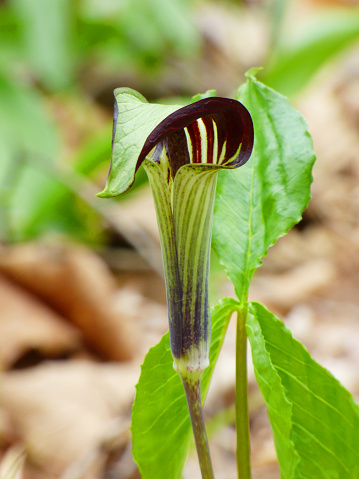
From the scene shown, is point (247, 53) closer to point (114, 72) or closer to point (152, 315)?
point (114, 72)

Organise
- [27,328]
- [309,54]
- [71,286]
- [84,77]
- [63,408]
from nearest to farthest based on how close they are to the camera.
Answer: [63,408], [27,328], [71,286], [309,54], [84,77]

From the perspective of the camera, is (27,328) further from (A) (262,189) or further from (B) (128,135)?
(B) (128,135)

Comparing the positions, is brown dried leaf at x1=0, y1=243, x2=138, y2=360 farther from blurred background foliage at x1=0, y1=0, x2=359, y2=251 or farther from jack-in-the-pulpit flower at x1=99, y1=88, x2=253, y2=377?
jack-in-the-pulpit flower at x1=99, y1=88, x2=253, y2=377

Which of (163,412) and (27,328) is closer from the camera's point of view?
(163,412)

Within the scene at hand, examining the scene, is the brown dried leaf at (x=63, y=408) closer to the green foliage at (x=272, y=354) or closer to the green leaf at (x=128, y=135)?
the green foliage at (x=272, y=354)

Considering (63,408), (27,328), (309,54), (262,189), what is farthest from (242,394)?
(309,54)

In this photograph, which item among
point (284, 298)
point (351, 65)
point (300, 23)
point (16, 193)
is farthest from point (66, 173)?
point (300, 23)
